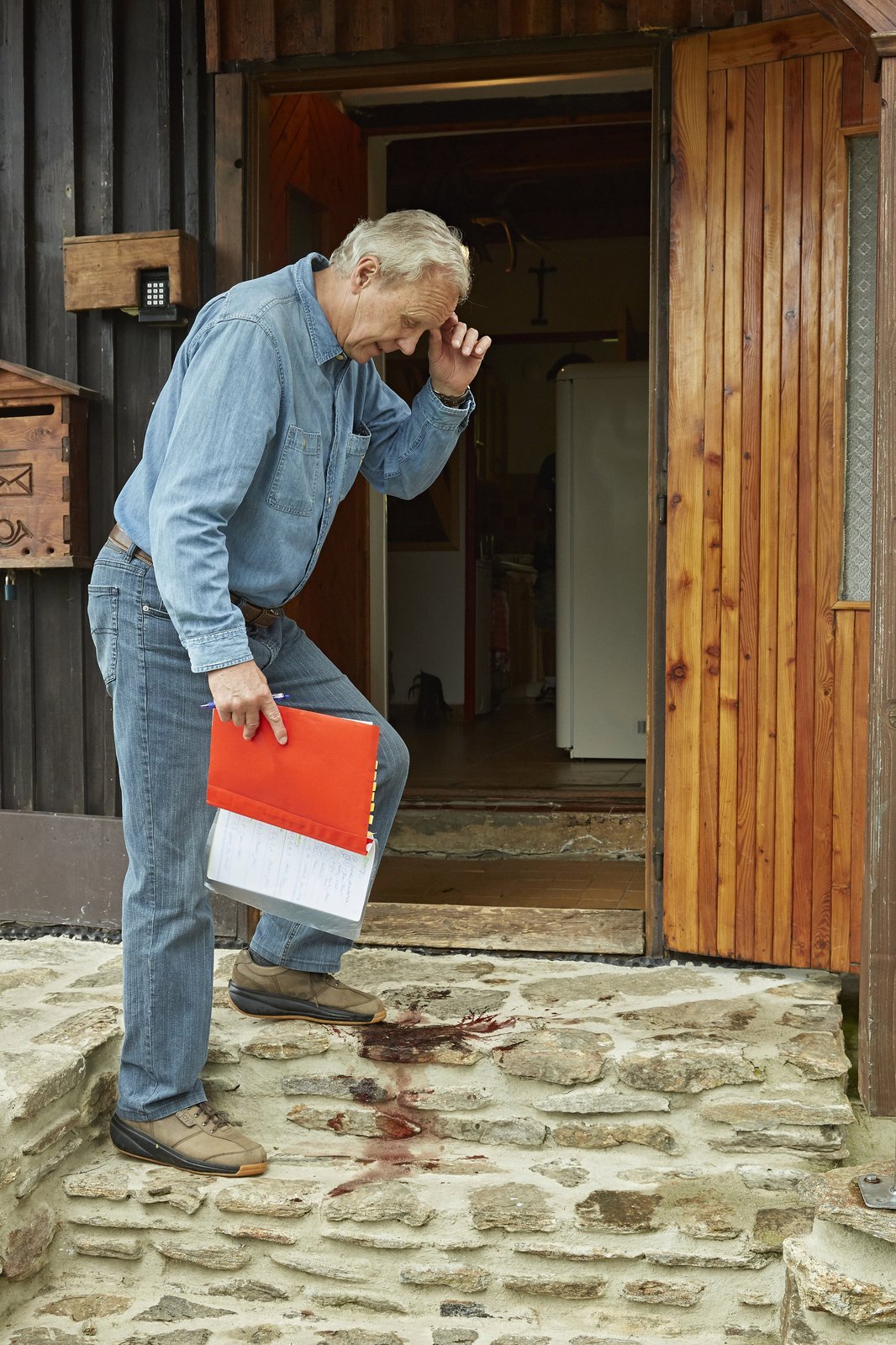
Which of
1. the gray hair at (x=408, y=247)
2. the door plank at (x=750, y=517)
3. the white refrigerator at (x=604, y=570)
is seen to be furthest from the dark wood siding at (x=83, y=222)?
the white refrigerator at (x=604, y=570)

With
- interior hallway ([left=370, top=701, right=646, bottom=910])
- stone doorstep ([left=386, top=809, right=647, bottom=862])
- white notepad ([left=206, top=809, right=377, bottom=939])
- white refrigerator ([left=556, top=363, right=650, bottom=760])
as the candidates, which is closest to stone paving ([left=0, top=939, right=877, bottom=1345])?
white notepad ([left=206, top=809, right=377, bottom=939])

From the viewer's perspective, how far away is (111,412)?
378 cm

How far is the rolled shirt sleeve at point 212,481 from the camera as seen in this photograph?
2293mm

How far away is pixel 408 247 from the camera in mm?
2449

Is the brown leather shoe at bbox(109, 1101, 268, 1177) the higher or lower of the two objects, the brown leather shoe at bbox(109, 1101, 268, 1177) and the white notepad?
the lower

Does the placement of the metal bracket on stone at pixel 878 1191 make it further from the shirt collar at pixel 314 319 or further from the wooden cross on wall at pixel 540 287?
the wooden cross on wall at pixel 540 287

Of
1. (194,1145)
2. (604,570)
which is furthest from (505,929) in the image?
(604,570)

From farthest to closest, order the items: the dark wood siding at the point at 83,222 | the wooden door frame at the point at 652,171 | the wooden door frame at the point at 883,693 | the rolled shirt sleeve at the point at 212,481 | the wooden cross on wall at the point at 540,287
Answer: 1. the wooden cross on wall at the point at 540,287
2. the dark wood siding at the point at 83,222
3. the wooden door frame at the point at 652,171
4. the rolled shirt sleeve at the point at 212,481
5. the wooden door frame at the point at 883,693

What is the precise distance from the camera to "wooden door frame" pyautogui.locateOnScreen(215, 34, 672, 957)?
11.3 feet

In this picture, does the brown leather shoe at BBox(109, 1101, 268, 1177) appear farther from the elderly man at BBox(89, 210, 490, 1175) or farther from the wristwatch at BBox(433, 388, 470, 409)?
the wristwatch at BBox(433, 388, 470, 409)

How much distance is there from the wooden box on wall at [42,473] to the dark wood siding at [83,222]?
8cm

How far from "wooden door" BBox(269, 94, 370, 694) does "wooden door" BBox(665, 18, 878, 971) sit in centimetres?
131

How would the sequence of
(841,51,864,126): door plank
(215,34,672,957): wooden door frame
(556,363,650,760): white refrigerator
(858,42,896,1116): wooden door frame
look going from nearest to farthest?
(858,42,896,1116): wooden door frame
(841,51,864,126): door plank
(215,34,672,957): wooden door frame
(556,363,650,760): white refrigerator

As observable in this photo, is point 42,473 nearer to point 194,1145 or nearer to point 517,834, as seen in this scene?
point 194,1145
